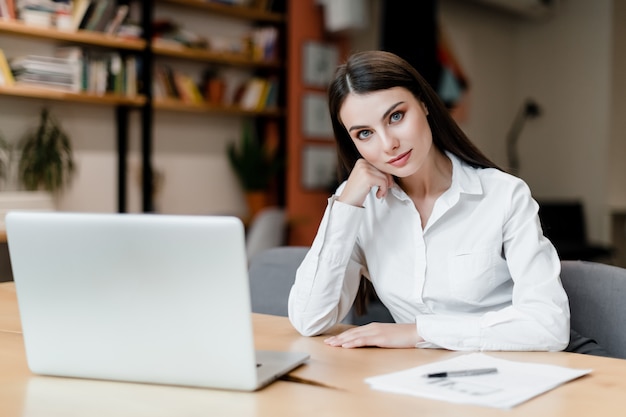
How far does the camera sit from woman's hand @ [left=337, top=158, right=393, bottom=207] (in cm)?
158

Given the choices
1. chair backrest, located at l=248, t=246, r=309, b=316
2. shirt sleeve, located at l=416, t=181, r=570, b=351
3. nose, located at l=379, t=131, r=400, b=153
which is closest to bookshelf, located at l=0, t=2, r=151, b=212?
chair backrest, located at l=248, t=246, r=309, b=316

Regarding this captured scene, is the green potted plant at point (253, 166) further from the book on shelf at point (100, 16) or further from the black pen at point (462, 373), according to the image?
the black pen at point (462, 373)

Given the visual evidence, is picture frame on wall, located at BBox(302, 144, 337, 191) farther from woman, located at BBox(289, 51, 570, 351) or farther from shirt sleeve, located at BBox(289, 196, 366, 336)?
shirt sleeve, located at BBox(289, 196, 366, 336)

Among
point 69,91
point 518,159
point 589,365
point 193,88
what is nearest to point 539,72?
point 518,159

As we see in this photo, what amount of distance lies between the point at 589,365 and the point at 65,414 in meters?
0.81

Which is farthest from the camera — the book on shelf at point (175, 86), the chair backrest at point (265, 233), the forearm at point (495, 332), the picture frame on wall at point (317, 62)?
the picture frame on wall at point (317, 62)

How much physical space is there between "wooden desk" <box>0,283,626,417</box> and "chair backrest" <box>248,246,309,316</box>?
0.70 meters

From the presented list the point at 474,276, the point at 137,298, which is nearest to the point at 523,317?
the point at 474,276

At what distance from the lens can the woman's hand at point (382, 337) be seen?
1355 mm

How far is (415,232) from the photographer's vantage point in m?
1.63

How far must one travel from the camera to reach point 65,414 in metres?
0.99

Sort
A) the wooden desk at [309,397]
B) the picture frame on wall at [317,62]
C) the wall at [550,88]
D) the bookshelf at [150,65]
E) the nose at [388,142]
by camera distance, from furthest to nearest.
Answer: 1. the wall at [550,88]
2. the picture frame on wall at [317,62]
3. the bookshelf at [150,65]
4. the nose at [388,142]
5. the wooden desk at [309,397]

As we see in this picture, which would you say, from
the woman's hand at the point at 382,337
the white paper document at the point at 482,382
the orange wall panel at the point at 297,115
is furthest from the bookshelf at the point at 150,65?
the white paper document at the point at 482,382

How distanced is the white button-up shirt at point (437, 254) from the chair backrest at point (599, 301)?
0.15 m
